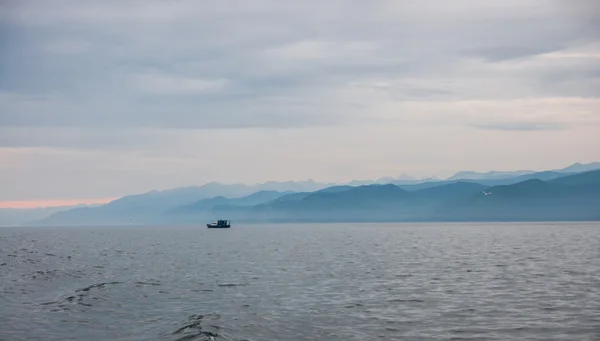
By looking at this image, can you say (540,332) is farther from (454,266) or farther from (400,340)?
(454,266)

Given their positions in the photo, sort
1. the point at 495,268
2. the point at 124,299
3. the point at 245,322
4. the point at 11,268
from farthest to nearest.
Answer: the point at 11,268 → the point at 495,268 → the point at 124,299 → the point at 245,322

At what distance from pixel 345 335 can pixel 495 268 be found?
4470cm

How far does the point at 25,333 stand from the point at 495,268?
5609 cm

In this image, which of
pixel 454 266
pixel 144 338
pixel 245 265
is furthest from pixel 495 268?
pixel 144 338

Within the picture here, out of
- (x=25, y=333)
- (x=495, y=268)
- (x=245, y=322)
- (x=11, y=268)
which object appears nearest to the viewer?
(x=25, y=333)

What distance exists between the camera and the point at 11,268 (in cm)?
8738

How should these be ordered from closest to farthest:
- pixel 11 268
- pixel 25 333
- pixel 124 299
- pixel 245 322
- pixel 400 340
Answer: pixel 400 340, pixel 25 333, pixel 245 322, pixel 124 299, pixel 11 268

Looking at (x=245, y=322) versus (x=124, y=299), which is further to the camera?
(x=124, y=299)

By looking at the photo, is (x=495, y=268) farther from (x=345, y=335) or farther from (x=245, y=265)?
(x=345, y=335)

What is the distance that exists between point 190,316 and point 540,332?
23.5 meters

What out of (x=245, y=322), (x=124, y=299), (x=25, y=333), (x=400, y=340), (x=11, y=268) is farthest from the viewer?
(x=11, y=268)

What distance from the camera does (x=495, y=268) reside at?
75688 mm

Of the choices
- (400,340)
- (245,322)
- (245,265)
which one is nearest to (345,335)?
(400,340)

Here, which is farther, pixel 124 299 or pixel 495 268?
pixel 495 268
